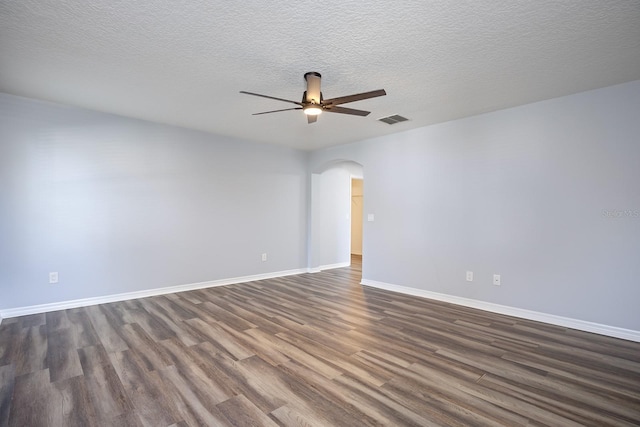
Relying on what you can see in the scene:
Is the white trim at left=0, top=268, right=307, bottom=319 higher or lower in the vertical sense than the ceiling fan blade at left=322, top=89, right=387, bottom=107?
lower

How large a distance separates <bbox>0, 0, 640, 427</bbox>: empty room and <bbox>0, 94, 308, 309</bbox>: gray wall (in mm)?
27

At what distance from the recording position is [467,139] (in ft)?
13.8

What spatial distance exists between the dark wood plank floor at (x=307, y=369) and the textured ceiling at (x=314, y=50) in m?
2.58

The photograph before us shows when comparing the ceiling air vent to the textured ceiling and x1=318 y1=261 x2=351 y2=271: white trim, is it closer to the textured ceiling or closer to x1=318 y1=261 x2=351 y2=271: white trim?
the textured ceiling

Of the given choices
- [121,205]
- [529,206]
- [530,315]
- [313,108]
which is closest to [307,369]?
[313,108]

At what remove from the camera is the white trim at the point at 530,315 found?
3.06m

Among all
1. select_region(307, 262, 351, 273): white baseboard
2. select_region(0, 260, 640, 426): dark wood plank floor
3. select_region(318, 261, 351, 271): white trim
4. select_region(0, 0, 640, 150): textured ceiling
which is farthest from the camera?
select_region(318, 261, 351, 271): white trim

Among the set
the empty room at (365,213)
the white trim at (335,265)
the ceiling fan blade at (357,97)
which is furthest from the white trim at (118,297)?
the ceiling fan blade at (357,97)

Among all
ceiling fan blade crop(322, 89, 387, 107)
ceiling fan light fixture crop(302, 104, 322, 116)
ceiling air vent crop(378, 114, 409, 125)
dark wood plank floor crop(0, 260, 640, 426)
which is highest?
ceiling air vent crop(378, 114, 409, 125)

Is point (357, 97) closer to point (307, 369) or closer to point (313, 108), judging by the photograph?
point (313, 108)

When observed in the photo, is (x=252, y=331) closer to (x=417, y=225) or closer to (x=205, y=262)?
(x=205, y=262)

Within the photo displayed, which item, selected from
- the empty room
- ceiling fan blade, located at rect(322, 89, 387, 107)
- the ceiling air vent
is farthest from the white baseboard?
ceiling fan blade, located at rect(322, 89, 387, 107)

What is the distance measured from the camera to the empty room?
2.05 m

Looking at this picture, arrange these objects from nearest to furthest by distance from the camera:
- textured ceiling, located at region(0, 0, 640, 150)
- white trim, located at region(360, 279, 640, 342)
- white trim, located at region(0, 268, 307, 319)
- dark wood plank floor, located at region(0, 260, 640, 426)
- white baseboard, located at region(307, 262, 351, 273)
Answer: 1. dark wood plank floor, located at region(0, 260, 640, 426)
2. textured ceiling, located at region(0, 0, 640, 150)
3. white trim, located at region(360, 279, 640, 342)
4. white trim, located at region(0, 268, 307, 319)
5. white baseboard, located at region(307, 262, 351, 273)
